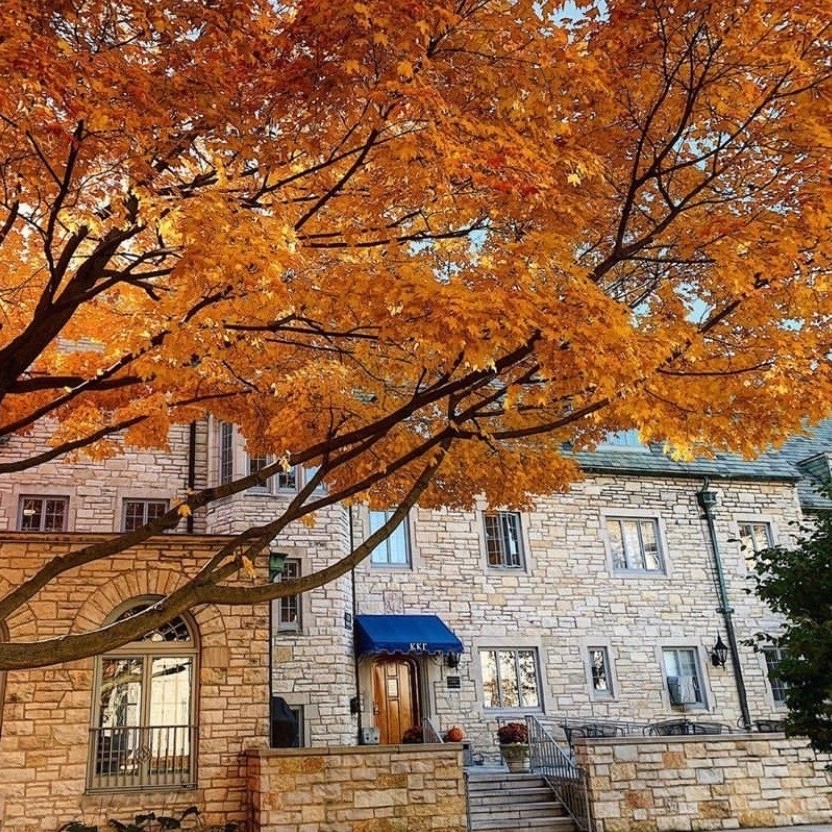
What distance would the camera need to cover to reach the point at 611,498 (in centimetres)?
1900

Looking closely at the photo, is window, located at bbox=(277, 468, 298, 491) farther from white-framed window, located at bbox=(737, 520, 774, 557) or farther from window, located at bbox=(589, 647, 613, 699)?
white-framed window, located at bbox=(737, 520, 774, 557)

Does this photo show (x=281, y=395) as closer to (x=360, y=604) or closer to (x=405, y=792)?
(x=405, y=792)

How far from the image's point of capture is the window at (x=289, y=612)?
1499 centimetres

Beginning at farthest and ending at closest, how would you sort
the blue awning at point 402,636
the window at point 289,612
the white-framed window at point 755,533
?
the white-framed window at point 755,533 < the blue awning at point 402,636 < the window at point 289,612

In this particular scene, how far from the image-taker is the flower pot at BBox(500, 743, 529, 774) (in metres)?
13.9

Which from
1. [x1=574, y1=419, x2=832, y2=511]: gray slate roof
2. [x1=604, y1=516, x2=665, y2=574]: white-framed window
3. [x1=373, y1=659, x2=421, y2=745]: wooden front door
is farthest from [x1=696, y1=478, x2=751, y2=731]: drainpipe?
[x1=373, y1=659, x2=421, y2=745]: wooden front door

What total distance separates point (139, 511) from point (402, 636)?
18.4ft

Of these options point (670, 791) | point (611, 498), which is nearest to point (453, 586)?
point (611, 498)

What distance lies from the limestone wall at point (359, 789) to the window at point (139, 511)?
6.38m

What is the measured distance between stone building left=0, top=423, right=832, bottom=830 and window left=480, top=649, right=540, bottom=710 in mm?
40

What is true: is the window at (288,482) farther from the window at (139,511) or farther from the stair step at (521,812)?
the stair step at (521,812)

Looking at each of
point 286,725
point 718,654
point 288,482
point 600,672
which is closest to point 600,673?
point 600,672

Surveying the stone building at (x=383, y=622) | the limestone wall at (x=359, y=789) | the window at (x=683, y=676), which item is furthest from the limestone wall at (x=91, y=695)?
the window at (x=683, y=676)

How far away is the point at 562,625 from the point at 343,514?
5.44 metres
